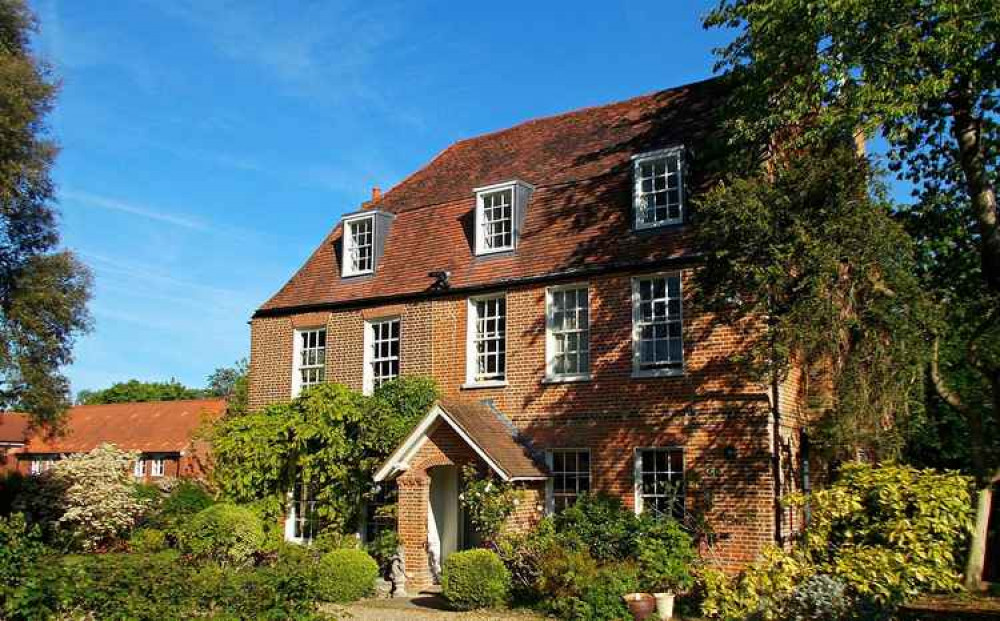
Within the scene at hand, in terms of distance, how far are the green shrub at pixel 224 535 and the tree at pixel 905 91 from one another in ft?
45.7

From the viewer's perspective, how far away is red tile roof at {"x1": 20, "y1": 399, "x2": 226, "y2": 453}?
5228 cm

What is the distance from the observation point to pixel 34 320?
2870 cm

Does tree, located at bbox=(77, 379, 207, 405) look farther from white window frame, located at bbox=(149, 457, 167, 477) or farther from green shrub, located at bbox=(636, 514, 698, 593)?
green shrub, located at bbox=(636, 514, 698, 593)

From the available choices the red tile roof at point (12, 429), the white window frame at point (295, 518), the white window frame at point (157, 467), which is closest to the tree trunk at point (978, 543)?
the white window frame at point (295, 518)

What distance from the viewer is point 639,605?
52.3 ft

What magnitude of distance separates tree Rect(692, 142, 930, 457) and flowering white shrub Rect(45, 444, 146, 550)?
1845 centimetres

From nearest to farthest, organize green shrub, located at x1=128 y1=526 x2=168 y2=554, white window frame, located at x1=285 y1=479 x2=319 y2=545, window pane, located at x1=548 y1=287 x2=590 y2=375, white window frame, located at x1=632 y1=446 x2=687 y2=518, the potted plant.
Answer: the potted plant, white window frame, located at x1=632 y1=446 x2=687 y2=518, green shrub, located at x1=128 y1=526 x2=168 y2=554, window pane, located at x1=548 y1=287 x2=590 y2=375, white window frame, located at x1=285 y1=479 x2=319 y2=545

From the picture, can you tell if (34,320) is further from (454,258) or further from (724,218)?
(724,218)

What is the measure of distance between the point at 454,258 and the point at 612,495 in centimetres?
759

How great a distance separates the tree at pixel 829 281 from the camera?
1633 cm

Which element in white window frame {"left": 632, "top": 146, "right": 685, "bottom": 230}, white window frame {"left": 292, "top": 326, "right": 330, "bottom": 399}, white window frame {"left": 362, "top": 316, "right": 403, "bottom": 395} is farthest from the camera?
white window frame {"left": 292, "top": 326, "right": 330, "bottom": 399}

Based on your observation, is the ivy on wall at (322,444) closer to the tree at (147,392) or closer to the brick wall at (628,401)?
the brick wall at (628,401)

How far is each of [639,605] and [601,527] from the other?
96.9 inches

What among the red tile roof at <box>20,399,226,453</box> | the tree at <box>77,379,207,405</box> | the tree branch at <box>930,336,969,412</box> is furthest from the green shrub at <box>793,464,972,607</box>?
the tree at <box>77,379,207,405</box>
